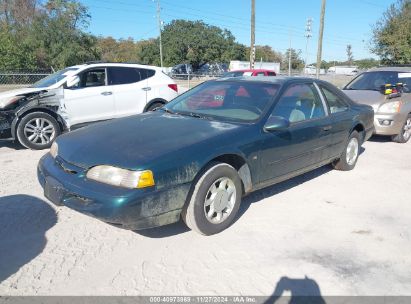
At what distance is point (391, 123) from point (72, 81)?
6.63 metres

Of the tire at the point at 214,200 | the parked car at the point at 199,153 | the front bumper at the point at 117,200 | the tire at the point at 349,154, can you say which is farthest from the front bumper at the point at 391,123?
the front bumper at the point at 117,200

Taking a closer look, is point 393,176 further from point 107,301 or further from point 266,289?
point 107,301

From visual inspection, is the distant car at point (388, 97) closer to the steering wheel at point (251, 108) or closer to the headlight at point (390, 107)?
the headlight at point (390, 107)

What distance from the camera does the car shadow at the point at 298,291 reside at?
8.99 feet

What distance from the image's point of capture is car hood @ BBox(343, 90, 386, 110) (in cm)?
791

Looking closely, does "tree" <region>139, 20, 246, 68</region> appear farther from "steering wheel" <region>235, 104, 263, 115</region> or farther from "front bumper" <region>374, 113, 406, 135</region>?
"steering wheel" <region>235, 104, 263, 115</region>

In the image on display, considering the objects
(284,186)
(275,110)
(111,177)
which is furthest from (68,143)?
(284,186)

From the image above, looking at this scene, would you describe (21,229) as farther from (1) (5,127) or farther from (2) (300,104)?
(1) (5,127)

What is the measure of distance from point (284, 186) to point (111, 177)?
278cm

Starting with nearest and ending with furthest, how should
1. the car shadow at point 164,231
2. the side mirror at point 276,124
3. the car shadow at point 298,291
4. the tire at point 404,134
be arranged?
the car shadow at point 298,291 → the car shadow at point 164,231 → the side mirror at point 276,124 → the tire at point 404,134

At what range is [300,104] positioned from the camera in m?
4.66

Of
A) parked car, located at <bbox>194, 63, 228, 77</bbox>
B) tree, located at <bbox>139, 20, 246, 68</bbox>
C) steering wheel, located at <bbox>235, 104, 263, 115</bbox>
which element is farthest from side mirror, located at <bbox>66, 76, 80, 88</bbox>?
tree, located at <bbox>139, 20, 246, 68</bbox>

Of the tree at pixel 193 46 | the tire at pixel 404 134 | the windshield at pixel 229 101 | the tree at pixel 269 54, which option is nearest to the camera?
the windshield at pixel 229 101

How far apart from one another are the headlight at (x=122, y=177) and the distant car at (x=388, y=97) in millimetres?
6418
